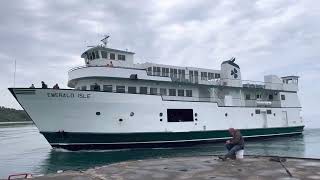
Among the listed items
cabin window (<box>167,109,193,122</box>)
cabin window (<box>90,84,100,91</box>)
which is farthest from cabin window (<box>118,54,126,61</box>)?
cabin window (<box>167,109,193,122</box>)

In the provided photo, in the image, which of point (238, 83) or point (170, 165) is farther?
point (238, 83)

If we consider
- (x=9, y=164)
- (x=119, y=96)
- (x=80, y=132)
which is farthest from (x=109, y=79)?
(x=9, y=164)

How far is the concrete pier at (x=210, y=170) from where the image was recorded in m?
10.7

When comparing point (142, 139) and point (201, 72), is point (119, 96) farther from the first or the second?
point (201, 72)

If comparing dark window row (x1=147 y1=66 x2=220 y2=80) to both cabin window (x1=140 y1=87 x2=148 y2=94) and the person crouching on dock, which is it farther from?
the person crouching on dock

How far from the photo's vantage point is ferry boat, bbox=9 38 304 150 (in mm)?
27250

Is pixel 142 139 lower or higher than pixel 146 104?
lower

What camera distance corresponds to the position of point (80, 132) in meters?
27.4

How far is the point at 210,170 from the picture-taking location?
1180 centimetres

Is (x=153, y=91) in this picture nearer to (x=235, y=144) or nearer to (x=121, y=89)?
(x=121, y=89)

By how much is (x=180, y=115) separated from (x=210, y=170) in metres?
19.7

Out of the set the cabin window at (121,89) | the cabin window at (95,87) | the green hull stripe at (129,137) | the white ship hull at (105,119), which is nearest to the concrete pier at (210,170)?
the white ship hull at (105,119)

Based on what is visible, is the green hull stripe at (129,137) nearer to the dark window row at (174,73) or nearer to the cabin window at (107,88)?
the cabin window at (107,88)

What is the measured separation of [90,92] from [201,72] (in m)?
13.0
